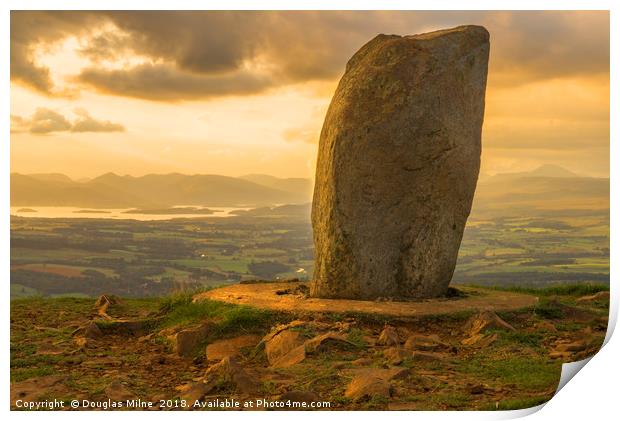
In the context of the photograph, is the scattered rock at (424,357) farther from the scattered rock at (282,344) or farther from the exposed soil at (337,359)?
the scattered rock at (282,344)

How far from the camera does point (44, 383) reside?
1358cm

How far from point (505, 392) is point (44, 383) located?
767 cm

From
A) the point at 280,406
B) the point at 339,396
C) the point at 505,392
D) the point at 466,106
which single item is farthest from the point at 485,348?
the point at 466,106

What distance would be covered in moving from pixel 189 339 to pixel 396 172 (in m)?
5.64

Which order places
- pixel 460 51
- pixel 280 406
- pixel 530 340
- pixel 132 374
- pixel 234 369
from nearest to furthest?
pixel 280 406 → pixel 234 369 → pixel 132 374 → pixel 530 340 → pixel 460 51

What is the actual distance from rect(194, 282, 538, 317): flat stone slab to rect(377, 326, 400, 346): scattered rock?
111cm

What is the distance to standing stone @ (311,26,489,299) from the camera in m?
17.1

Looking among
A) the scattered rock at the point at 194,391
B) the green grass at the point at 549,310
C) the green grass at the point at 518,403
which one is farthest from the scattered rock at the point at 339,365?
the green grass at the point at 549,310

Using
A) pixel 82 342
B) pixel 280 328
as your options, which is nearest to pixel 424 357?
pixel 280 328

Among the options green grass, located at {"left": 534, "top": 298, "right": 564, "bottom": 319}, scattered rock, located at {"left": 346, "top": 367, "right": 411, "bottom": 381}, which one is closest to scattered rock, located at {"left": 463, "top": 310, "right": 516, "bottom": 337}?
green grass, located at {"left": 534, "top": 298, "right": 564, "bottom": 319}

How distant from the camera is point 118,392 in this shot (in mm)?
12914

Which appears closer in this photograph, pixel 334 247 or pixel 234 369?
pixel 234 369

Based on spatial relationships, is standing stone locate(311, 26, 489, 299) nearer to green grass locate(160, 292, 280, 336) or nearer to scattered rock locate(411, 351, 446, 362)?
green grass locate(160, 292, 280, 336)

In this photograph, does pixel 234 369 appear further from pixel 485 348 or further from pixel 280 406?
pixel 485 348
